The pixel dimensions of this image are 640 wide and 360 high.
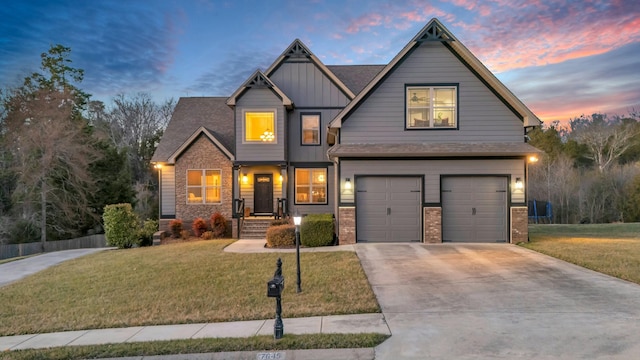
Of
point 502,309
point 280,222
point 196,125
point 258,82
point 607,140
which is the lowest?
point 502,309

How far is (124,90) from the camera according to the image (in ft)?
124

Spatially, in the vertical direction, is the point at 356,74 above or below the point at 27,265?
above

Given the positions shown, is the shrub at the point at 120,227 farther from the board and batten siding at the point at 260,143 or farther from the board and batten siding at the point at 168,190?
the board and batten siding at the point at 260,143

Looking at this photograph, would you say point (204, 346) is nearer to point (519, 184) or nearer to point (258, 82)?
point (519, 184)

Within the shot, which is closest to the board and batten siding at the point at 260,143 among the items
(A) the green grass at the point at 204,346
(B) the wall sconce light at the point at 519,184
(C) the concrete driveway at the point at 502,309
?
(C) the concrete driveway at the point at 502,309

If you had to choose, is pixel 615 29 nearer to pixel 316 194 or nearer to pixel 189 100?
pixel 316 194

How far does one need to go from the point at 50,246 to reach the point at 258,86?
16.1m

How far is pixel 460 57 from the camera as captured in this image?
1311cm

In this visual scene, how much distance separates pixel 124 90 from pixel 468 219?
3804 centimetres

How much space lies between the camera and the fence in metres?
18.8

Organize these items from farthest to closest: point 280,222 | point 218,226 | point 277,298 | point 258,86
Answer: point 218,226
point 258,86
point 280,222
point 277,298

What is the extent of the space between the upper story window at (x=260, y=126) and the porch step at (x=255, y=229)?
3848 millimetres

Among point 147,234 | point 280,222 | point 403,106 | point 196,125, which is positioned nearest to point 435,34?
point 403,106

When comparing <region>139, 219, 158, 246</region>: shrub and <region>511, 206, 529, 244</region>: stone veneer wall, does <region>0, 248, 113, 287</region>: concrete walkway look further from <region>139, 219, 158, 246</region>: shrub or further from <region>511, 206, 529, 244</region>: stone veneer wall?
<region>511, 206, 529, 244</region>: stone veneer wall
